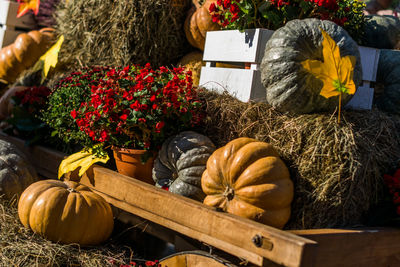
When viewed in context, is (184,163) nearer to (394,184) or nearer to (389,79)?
(394,184)

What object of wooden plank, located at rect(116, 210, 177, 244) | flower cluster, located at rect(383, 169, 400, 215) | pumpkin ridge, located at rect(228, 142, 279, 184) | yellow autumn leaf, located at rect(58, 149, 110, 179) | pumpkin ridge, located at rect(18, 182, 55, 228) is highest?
pumpkin ridge, located at rect(228, 142, 279, 184)

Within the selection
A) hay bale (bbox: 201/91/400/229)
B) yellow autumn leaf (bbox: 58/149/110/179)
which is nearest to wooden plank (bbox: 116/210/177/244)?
yellow autumn leaf (bbox: 58/149/110/179)

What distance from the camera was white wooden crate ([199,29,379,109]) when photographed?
2.82 m

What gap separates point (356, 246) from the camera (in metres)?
2.11

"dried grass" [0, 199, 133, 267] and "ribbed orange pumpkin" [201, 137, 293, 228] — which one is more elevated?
"ribbed orange pumpkin" [201, 137, 293, 228]

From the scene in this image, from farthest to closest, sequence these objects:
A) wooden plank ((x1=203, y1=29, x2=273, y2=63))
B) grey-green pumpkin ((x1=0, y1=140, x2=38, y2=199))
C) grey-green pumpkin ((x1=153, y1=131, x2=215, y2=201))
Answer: grey-green pumpkin ((x1=0, y1=140, x2=38, y2=199))
wooden plank ((x1=203, y1=29, x2=273, y2=63))
grey-green pumpkin ((x1=153, y1=131, x2=215, y2=201))

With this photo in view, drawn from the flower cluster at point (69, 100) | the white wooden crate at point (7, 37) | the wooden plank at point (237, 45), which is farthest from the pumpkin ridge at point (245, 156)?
the white wooden crate at point (7, 37)

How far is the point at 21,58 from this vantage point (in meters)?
5.36

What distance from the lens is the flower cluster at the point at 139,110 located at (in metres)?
2.72

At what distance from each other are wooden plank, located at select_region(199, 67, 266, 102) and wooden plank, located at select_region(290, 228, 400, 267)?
3.38ft

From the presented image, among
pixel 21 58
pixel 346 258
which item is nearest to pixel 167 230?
pixel 346 258

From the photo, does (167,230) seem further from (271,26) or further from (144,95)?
(271,26)

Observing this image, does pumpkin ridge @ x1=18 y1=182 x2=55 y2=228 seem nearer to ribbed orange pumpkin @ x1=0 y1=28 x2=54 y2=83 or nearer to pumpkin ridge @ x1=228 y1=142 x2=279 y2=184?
pumpkin ridge @ x1=228 y1=142 x2=279 y2=184

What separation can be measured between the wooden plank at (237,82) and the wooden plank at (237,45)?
0.08 m
